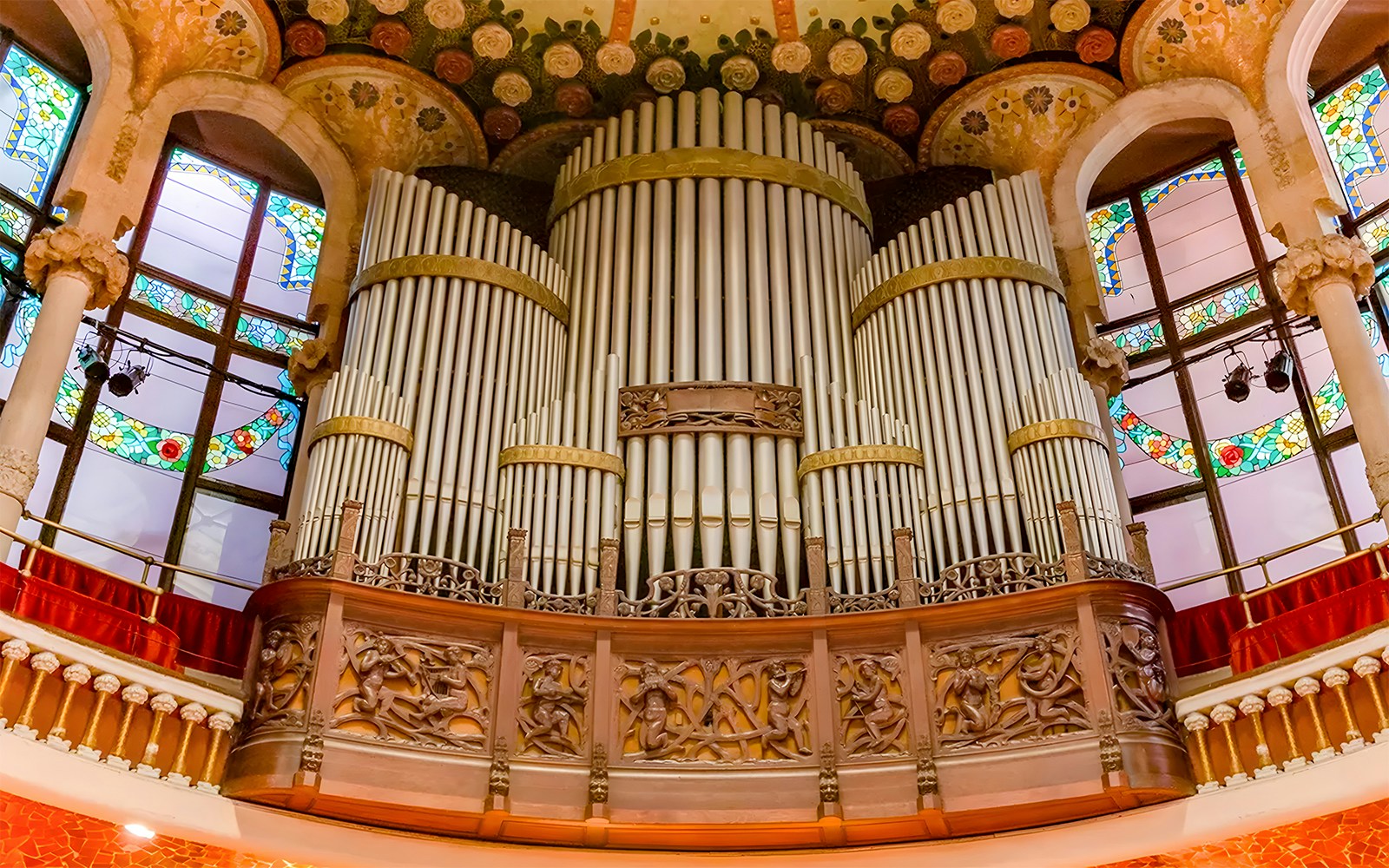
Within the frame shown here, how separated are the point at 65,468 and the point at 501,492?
10.5 feet

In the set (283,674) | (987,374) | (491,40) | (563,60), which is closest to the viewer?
(283,674)

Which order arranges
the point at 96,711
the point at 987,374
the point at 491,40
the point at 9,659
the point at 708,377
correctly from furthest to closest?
the point at 491,40, the point at 708,377, the point at 987,374, the point at 96,711, the point at 9,659

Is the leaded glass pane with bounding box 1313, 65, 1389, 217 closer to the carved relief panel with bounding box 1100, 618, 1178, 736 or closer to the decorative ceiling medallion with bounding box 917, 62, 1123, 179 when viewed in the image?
the decorative ceiling medallion with bounding box 917, 62, 1123, 179

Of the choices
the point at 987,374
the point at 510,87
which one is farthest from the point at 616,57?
the point at 987,374

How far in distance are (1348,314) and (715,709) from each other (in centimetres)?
503

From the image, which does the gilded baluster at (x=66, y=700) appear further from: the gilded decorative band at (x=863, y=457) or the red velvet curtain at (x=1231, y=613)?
the red velvet curtain at (x=1231, y=613)

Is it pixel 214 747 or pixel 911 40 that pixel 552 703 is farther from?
pixel 911 40

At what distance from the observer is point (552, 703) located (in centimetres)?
835

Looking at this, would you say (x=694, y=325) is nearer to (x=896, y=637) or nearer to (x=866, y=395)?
(x=866, y=395)

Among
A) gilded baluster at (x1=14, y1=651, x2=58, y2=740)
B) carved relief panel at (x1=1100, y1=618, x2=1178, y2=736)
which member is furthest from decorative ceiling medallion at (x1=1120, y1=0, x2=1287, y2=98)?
gilded baluster at (x1=14, y1=651, x2=58, y2=740)

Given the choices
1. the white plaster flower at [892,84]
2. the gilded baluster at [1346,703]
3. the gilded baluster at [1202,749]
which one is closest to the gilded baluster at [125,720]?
the gilded baluster at [1202,749]

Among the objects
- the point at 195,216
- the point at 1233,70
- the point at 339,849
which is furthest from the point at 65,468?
the point at 1233,70

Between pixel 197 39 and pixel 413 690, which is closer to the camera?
pixel 413 690

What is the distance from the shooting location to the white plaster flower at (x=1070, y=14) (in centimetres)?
1198
